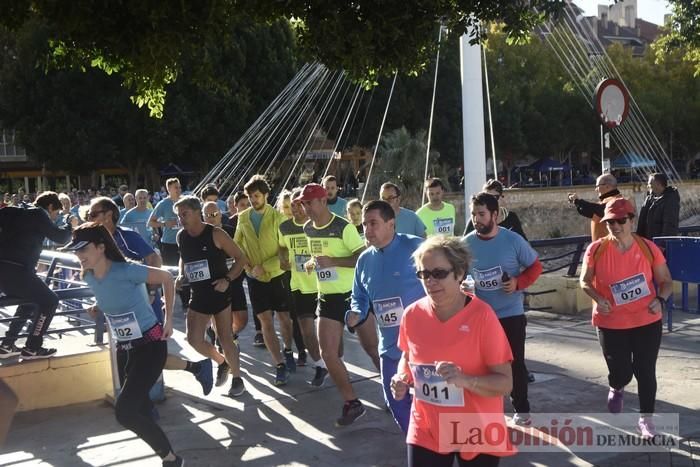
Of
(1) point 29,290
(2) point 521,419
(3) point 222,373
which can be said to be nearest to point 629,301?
(2) point 521,419

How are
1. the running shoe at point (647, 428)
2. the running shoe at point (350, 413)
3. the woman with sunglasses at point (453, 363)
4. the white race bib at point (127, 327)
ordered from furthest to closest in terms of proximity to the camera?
the running shoe at point (350, 413) → the running shoe at point (647, 428) → the white race bib at point (127, 327) → the woman with sunglasses at point (453, 363)

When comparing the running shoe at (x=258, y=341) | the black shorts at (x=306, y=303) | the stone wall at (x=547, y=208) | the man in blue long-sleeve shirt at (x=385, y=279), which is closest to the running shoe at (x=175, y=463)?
the man in blue long-sleeve shirt at (x=385, y=279)

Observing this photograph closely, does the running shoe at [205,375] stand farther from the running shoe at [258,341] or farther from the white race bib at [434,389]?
the white race bib at [434,389]

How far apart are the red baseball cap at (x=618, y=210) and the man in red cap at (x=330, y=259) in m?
2.01

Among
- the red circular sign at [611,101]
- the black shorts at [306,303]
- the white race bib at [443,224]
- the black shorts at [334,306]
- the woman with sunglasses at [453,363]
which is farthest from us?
the red circular sign at [611,101]

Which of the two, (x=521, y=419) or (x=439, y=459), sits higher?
(x=439, y=459)

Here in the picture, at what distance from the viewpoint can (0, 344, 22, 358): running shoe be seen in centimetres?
757

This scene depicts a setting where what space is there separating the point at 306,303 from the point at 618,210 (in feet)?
10.3

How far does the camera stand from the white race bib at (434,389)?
12.0 ft

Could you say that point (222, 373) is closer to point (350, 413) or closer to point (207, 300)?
point (207, 300)

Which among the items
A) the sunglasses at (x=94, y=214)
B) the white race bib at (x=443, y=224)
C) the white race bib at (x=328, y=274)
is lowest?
Answer: the white race bib at (x=328, y=274)

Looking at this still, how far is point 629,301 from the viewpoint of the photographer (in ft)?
19.3

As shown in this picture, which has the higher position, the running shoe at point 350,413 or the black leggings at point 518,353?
the black leggings at point 518,353

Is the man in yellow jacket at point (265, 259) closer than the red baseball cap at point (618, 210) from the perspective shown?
No
